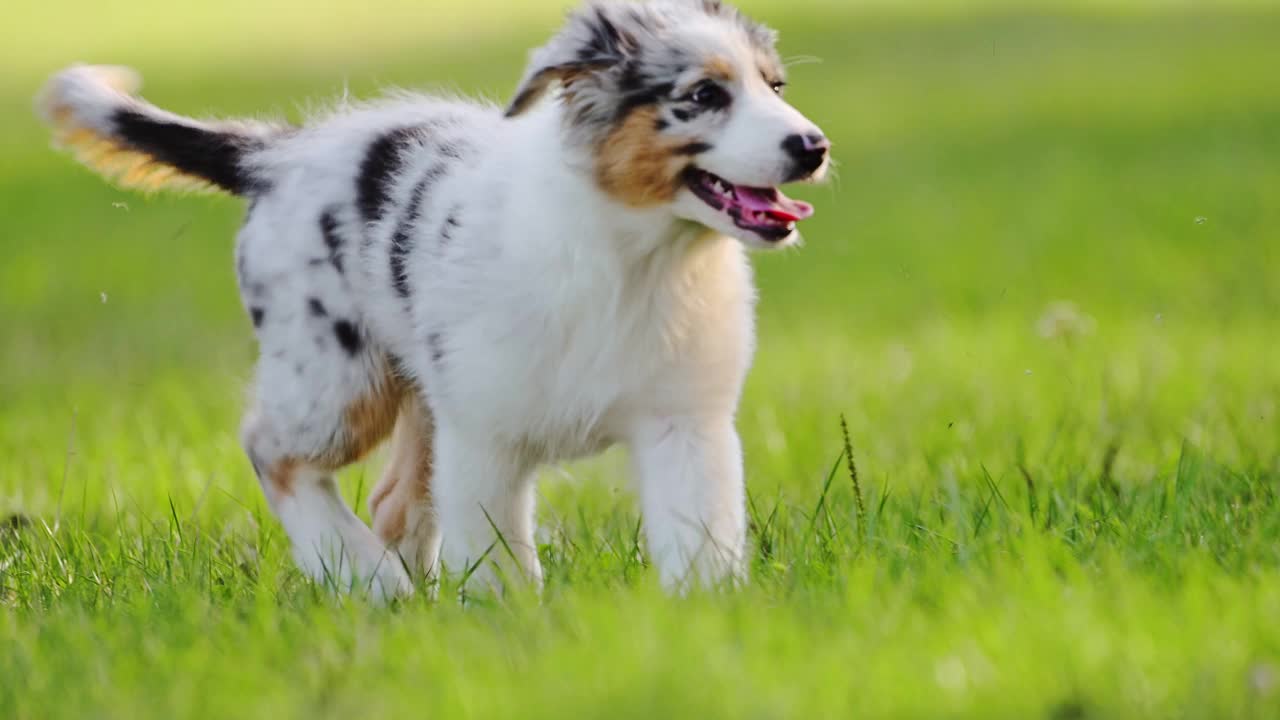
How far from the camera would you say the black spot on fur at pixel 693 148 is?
13.6 ft

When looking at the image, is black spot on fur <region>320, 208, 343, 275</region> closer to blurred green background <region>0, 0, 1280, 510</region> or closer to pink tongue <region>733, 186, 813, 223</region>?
blurred green background <region>0, 0, 1280, 510</region>

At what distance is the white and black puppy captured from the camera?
4.21m

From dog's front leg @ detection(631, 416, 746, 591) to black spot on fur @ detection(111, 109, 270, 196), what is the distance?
1.61m

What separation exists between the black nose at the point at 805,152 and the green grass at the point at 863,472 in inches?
34.3

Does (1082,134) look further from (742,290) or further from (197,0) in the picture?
(197,0)

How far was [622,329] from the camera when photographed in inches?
172

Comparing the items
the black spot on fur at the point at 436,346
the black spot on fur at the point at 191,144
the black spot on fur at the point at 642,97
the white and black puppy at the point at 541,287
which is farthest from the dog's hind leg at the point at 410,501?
the black spot on fur at the point at 642,97

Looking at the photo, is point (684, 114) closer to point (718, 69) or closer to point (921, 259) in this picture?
point (718, 69)

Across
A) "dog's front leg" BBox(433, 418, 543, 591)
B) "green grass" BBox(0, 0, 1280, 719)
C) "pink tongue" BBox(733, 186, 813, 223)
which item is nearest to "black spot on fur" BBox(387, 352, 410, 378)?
"dog's front leg" BBox(433, 418, 543, 591)

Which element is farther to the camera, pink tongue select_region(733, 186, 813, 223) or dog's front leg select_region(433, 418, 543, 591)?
dog's front leg select_region(433, 418, 543, 591)

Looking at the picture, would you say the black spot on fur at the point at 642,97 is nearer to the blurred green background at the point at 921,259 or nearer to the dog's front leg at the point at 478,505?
the blurred green background at the point at 921,259

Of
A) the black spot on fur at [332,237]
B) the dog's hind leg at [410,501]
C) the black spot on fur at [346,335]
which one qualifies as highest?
the black spot on fur at [332,237]

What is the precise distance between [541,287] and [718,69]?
2.22 feet

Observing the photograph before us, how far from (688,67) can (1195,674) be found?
1.82 m
